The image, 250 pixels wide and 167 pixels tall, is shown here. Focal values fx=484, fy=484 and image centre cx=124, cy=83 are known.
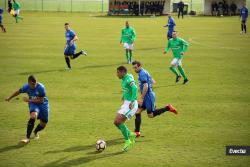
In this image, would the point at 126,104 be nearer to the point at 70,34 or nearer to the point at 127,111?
the point at 127,111

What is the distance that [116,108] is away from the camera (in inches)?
730

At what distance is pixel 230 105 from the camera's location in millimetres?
19047

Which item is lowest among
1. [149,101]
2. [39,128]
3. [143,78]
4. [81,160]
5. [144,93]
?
[81,160]

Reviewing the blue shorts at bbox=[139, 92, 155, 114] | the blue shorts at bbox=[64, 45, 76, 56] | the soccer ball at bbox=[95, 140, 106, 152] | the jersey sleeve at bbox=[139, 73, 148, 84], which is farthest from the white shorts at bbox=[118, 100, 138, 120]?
the blue shorts at bbox=[64, 45, 76, 56]

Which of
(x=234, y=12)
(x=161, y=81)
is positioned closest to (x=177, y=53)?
(x=161, y=81)

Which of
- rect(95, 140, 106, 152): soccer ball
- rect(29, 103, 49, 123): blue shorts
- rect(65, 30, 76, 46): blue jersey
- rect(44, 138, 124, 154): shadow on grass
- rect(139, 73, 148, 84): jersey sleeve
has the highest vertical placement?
rect(65, 30, 76, 46): blue jersey

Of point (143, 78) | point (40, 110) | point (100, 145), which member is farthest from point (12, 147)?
point (143, 78)

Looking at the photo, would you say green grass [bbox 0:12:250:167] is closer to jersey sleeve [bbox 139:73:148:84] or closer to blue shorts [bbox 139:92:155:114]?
blue shorts [bbox 139:92:155:114]

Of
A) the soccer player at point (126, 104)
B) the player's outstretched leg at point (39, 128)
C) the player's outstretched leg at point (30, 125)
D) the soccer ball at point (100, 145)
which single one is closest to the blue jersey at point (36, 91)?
the player's outstretched leg at point (30, 125)

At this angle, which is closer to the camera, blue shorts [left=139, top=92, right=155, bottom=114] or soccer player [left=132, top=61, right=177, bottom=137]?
soccer player [left=132, top=61, right=177, bottom=137]

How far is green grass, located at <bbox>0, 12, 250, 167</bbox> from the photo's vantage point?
1305cm

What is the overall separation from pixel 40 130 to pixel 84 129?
156 centimetres

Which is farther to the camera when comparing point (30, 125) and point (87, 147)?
point (30, 125)

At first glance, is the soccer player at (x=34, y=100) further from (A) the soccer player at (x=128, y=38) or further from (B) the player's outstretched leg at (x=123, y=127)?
(A) the soccer player at (x=128, y=38)
